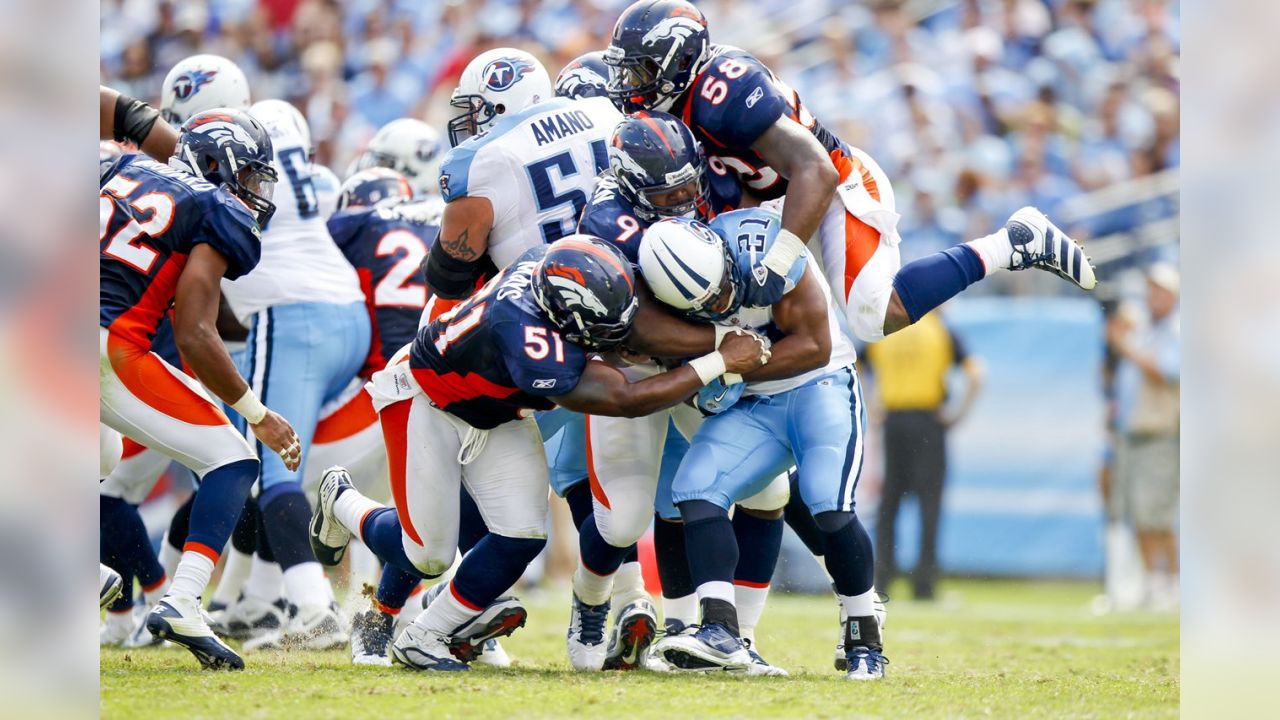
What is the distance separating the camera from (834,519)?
490 centimetres

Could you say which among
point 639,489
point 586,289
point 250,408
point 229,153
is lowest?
point 639,489

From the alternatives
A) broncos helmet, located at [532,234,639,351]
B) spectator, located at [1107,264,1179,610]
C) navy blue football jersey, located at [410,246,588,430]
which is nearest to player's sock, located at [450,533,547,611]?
navy blue football jersey, located at [410,246,588,430]

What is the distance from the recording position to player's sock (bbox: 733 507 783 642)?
211 inches

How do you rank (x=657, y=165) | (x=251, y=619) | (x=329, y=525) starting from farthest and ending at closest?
(x=251, y=619) < (x=329, y=525) < (x=657, y=165)

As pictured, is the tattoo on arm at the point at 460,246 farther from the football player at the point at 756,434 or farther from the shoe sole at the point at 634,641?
the shoe sole at the point at 634,641

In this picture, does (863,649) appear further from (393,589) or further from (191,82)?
(191,82)

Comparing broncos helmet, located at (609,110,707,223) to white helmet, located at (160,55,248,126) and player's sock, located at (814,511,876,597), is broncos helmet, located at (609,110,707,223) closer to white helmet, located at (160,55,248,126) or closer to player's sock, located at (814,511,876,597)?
player's sock, located at (814,511,876,597)

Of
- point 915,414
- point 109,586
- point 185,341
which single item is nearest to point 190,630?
point 109,586

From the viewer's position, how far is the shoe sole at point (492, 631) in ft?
16.7

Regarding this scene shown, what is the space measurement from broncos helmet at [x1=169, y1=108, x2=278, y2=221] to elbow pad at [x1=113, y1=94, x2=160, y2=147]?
0.88 metres

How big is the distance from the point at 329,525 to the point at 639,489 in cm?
133

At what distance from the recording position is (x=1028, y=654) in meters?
6.57

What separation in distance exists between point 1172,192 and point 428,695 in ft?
28.2
